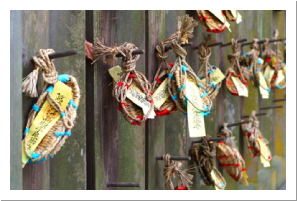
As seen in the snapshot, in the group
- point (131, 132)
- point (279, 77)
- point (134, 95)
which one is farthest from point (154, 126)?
point (279, 77)

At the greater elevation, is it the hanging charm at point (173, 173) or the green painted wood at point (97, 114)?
the green painted wood at point (97, 114)

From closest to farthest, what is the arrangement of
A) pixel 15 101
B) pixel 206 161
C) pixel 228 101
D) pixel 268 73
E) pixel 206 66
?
pixel 15 101, pixel 206 66, pixel 206 161, pixel 228 101, pixel 268 73

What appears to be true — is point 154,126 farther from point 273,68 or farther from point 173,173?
point 273,68

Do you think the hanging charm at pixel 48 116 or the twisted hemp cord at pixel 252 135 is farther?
the twisted hemp cord at pixel 252 135

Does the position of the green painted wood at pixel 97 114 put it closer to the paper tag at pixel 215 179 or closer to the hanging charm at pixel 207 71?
the hanging charm at pixel 207 71

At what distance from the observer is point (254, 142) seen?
1.84 metres

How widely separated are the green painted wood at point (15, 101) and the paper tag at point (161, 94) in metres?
0.46

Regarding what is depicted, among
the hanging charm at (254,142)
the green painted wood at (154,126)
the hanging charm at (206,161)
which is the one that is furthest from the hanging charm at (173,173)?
the hanging charm at (254,142)

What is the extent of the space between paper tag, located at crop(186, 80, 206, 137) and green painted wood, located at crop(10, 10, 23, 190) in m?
0.50

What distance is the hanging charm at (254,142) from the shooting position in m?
1.83

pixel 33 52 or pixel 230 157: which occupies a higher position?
pixel 33 52

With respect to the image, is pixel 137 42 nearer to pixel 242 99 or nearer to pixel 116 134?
pixel 116 134

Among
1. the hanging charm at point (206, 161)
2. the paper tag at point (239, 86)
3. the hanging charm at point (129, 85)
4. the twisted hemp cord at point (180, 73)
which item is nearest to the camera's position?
the hanging charm at point (129, 85)

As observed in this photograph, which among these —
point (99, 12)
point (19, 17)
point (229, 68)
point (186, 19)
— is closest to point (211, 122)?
point (229, 68)
